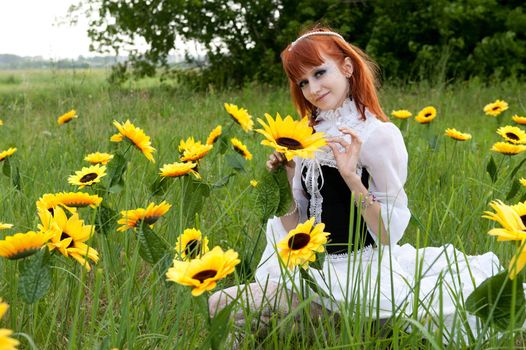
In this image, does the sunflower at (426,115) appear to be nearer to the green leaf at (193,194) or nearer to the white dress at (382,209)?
the white dress at (382,209)

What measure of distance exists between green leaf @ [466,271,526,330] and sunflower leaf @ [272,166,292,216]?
38 centimetres

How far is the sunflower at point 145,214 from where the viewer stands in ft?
3.43

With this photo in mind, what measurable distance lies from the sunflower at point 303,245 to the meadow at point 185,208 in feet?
0.30

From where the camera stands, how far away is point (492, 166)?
65.6 inches

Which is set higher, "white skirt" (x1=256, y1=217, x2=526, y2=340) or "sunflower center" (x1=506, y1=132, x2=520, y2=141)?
"sunflower center" (x1=506, y1=132, x2=520, y2=141)

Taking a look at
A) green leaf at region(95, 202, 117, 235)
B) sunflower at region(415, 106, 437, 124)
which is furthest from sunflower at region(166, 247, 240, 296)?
sunflower at region(415, 106, 437, 124)

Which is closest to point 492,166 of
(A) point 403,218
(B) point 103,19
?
(A) point 403,218

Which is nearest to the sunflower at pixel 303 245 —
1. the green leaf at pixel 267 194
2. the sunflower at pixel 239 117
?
the green leaf at pixel 267 194

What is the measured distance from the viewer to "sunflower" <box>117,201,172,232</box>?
1046 millimetres

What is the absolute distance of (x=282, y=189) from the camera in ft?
3.68

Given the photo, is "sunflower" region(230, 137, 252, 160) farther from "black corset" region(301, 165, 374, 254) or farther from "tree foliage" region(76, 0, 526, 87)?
"tree foliage" region(76, 0, 526, 87)

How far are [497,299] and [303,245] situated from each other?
310 mm

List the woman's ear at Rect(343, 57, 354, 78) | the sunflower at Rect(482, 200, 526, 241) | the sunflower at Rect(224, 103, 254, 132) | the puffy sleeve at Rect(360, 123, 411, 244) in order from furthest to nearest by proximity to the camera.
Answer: the sunflower at Rect(224, 103, 254, 132) < the woman's ear at Rect(343, 57, 354, 78) < the puffy sleeve at Rect(360, 123, 411, 244) < the sunflower at Rect(482, 200, 526, 241)

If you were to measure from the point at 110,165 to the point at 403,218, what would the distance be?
0.64m
